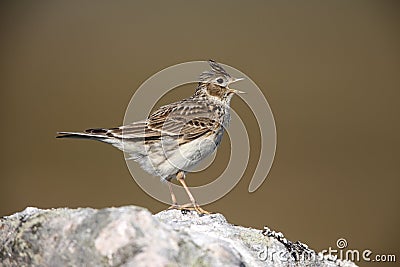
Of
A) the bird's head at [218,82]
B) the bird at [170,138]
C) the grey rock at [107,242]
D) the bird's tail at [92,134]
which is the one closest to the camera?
the grey rock at [107,242]

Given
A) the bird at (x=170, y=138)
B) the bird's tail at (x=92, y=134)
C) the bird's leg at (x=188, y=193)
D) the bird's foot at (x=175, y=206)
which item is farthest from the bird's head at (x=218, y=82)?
the bird's foot at (x=175, y=206)

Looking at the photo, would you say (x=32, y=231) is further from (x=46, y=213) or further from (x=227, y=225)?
(x=227, y=225)

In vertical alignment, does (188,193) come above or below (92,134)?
below

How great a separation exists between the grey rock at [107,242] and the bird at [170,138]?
2045 millimetres

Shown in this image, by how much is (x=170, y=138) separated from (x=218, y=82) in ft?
2.97

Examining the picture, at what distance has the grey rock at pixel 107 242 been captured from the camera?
9.00 feet

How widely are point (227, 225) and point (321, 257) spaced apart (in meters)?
0.62

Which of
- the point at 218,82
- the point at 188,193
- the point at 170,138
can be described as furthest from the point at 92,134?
the point at 218,82

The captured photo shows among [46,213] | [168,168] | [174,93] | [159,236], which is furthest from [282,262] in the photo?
[174,93]

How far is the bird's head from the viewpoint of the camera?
20.0 feet

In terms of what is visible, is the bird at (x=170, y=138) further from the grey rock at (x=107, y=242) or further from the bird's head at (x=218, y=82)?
the grey rock at (x=107, y=242)

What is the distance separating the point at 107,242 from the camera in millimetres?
2775

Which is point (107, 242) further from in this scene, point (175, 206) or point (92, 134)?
point (92, 134)

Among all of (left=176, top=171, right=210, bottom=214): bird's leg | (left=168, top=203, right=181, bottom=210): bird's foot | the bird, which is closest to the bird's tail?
the bird
